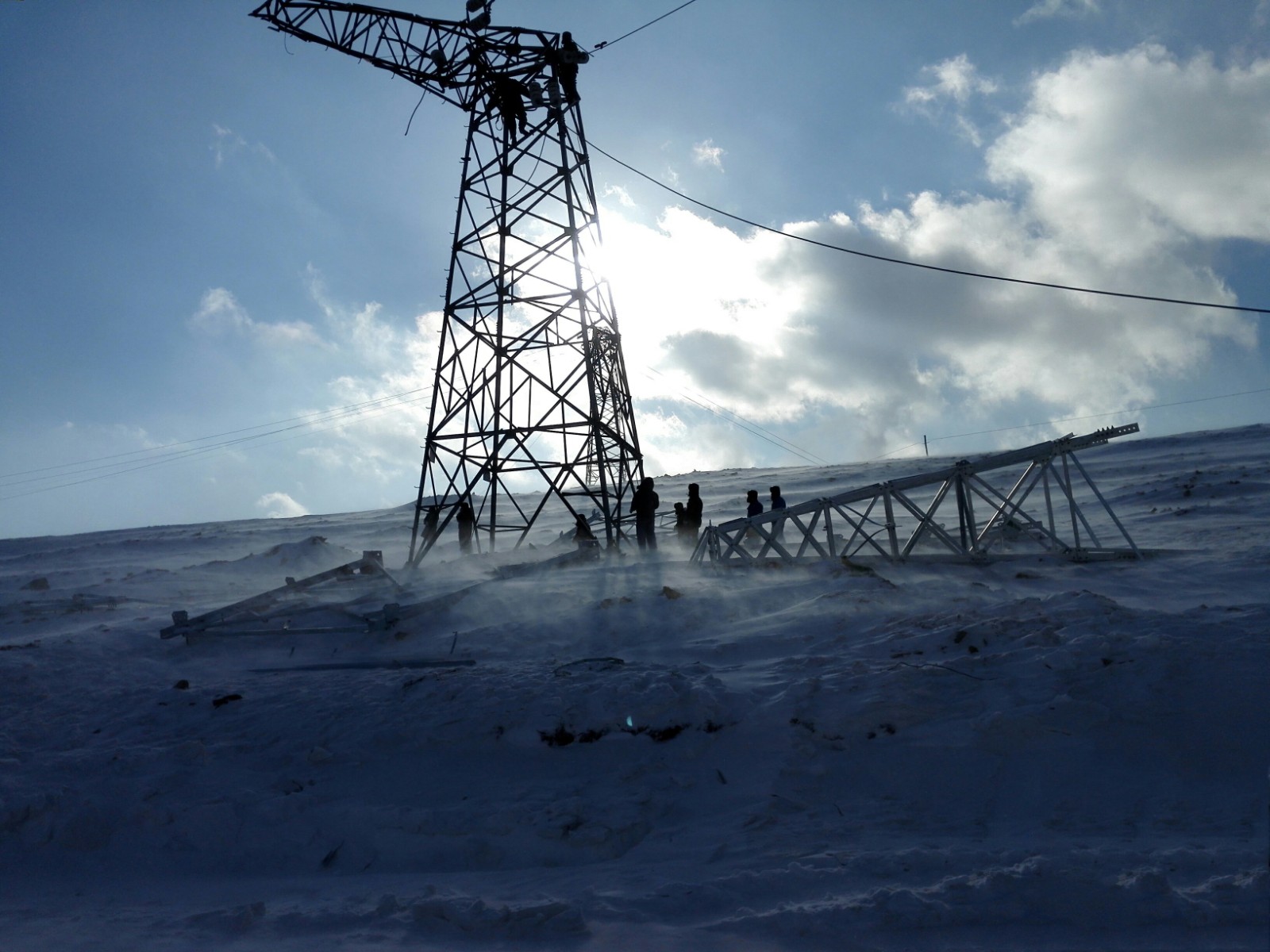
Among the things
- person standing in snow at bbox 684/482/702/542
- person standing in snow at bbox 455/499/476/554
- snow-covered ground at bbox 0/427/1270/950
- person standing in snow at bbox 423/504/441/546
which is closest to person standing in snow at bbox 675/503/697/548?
person standing in snow at bbox 684/482/702/542

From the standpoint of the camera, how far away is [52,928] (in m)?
4.89

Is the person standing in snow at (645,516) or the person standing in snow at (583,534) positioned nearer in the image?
the person standing in snow at (583,534)

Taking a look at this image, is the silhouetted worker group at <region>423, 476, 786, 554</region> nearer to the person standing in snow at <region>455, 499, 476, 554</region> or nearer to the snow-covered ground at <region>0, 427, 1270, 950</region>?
the person standing in snow at <region>455, 499, 476, 554</region>

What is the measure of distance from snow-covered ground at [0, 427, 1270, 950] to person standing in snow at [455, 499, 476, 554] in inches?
254

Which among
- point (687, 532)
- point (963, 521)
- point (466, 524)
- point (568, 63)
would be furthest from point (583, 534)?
point (568, 63)

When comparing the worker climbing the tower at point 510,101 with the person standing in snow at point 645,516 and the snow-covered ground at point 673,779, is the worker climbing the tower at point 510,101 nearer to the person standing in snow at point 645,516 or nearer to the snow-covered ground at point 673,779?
the person standing in snow at point 645,516

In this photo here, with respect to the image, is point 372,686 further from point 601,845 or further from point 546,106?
point 546,106

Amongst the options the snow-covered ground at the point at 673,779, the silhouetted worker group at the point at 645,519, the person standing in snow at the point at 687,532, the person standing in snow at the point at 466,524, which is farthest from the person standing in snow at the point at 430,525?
the snow-covered ground at the point at 673,779

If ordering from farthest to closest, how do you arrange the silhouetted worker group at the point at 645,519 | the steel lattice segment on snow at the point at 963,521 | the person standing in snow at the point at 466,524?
the person standing in snow at the point at 466,524 → the silhouetted worker group at the point at 645,519 → the steel lattice segment on snow at the point at 963,521

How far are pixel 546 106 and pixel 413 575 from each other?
407 inches

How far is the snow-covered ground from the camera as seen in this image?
4.32 meters

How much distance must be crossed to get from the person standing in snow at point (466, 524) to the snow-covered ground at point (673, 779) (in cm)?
646

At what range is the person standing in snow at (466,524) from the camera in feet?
55.8

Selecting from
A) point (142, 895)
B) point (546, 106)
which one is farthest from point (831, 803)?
point (546, 106)
